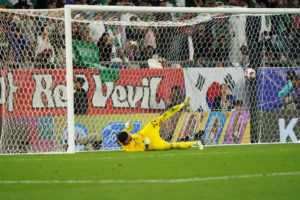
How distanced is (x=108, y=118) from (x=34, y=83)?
1779mm

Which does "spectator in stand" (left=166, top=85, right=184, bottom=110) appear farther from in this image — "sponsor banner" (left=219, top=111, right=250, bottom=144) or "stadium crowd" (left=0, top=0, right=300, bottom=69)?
"sponsor banner" (left=219, top=111, right=250, bottom=144)

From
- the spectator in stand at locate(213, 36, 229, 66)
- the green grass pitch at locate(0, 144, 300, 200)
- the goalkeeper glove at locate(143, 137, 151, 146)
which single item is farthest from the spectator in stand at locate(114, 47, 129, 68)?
the green grass pitch at locate(0, 144, 300, 200)

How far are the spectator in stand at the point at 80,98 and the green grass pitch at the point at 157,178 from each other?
3758mm

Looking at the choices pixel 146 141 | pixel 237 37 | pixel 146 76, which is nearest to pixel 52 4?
pixel 146 76

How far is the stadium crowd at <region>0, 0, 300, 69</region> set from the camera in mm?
10141

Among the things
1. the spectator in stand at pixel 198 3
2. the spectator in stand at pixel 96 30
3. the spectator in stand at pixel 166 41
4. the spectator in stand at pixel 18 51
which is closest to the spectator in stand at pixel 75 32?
the spectator in stand at pixel 96 30

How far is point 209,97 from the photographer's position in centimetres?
1144

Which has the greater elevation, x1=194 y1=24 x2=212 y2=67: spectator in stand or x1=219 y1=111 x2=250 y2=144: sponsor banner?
x1=194 y1=24 x2=212 y2=67: spectator in stand

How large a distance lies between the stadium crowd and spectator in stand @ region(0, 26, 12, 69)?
23 millimetres

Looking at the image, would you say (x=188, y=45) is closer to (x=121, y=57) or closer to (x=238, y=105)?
(x=121, y=57)

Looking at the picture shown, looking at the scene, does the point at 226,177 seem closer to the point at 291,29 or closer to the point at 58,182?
the point at 58,182

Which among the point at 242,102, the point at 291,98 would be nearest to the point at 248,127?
the point at 242,102

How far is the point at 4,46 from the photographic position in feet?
32.3

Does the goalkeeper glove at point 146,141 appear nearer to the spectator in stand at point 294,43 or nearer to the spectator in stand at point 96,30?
the spectator in stand at point 96,30
